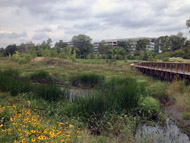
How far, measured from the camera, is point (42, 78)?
48.6ft

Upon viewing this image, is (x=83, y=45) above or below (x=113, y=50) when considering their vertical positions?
above

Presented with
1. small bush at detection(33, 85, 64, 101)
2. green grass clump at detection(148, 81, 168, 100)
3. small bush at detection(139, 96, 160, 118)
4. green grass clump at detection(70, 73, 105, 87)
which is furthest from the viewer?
green grass clump at detection(70, 73, 105, 87)

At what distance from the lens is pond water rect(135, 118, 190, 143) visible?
5.19 metres

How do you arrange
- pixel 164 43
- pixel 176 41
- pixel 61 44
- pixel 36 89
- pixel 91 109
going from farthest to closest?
pixel 61 44 < pixel 164 43 < pixel 176 41 < pixel 36 89 < pixel 91 109

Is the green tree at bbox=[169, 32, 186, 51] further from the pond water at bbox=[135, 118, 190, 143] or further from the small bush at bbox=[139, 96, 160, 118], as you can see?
the pond water at bbox=[135, 118, 190, 143]

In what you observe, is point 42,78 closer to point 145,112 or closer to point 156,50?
point 145,112

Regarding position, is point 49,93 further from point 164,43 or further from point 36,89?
point 164,43

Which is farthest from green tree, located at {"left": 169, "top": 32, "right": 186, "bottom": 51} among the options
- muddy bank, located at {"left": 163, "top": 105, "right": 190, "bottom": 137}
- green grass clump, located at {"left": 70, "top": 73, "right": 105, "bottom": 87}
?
muddy bank, located at {"left": 163, "top": 105, "right": 190, "bottom": 137}

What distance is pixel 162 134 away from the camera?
6.06 m

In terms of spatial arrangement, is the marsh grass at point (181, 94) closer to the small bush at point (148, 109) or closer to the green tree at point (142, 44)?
the small bush at point (148, 109)

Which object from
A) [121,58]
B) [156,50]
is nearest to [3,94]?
[121,58]

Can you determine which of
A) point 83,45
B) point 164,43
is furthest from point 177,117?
point 83,45

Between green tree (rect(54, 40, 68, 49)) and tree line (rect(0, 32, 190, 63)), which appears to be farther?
green tree (rect(54, 40, 68, 49))

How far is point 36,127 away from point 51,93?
14.6ft
